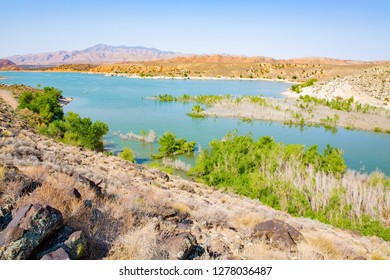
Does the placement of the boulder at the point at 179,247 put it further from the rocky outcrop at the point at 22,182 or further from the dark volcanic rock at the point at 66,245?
the rocky outcrop at the point at 22,182

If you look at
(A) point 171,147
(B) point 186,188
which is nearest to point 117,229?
(B) point 186,188

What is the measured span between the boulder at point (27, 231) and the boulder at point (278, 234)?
176 inches

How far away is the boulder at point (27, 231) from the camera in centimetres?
388

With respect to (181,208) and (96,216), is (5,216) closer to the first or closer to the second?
(96,216)

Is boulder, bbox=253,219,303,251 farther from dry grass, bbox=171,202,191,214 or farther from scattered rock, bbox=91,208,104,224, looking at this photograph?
scattered rock, bbox=91,208,104,224

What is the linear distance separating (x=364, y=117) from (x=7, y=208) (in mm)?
42256

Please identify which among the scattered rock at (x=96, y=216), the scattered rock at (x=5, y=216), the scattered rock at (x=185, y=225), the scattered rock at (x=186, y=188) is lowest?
the scattered rock at (x=186, y=188)

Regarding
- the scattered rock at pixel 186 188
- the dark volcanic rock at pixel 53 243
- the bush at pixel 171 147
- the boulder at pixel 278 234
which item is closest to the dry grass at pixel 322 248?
the boulder at pixel 278 234

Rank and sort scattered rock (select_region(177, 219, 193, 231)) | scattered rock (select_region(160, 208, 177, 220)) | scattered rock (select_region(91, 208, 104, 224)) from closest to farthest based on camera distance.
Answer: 1. scattered rock (select_region(91, 208, 104, 224))
2. scattered rock (select_region(177, 219, 193, 231))
3. scattered rock (select_region(160, 208, 177, 220))

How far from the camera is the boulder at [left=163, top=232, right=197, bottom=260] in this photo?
4.89 meters

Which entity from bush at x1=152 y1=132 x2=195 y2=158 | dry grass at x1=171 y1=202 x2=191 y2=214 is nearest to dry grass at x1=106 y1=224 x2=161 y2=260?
dry grass at x1=171 y1=202 x2=191 y2=214

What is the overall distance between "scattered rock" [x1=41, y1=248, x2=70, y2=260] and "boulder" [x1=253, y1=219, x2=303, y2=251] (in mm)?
4337

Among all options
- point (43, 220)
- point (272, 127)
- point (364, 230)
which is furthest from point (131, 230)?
point (272, 127)

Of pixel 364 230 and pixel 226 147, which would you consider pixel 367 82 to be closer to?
pixel 226 147
